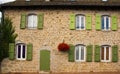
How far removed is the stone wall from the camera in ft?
110

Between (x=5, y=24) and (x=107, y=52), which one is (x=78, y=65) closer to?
(x=107, y=52)

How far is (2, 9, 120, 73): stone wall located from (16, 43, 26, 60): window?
1.30 feet

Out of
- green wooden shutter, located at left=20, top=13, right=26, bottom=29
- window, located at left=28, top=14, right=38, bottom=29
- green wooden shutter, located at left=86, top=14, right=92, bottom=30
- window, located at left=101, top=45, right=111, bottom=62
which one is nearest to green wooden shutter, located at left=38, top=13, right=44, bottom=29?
window, located at left=28, top=14, right=38, bottom=29

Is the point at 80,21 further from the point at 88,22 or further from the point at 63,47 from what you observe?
the point at 63,47

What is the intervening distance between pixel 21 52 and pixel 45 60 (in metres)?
2.24

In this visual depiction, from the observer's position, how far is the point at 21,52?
33.8 meters

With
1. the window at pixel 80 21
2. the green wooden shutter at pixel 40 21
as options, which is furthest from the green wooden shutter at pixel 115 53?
the green wooden shutter at pixel 40 21

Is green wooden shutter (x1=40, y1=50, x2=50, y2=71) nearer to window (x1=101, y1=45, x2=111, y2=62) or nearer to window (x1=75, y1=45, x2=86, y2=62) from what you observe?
window (x1=75, y1=45, x2=86, y2=62)

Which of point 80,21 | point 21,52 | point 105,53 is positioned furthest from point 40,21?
point 105,53

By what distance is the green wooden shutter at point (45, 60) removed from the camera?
3338cm

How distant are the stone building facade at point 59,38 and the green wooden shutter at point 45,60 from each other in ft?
0.85

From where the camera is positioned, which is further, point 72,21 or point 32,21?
point 32,21

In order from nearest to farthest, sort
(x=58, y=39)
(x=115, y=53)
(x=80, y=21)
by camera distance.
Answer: (x=115, y=53)
(x=58, y=39)
(x=80, y=21)

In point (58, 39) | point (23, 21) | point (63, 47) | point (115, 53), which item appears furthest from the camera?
point (23, 21)
